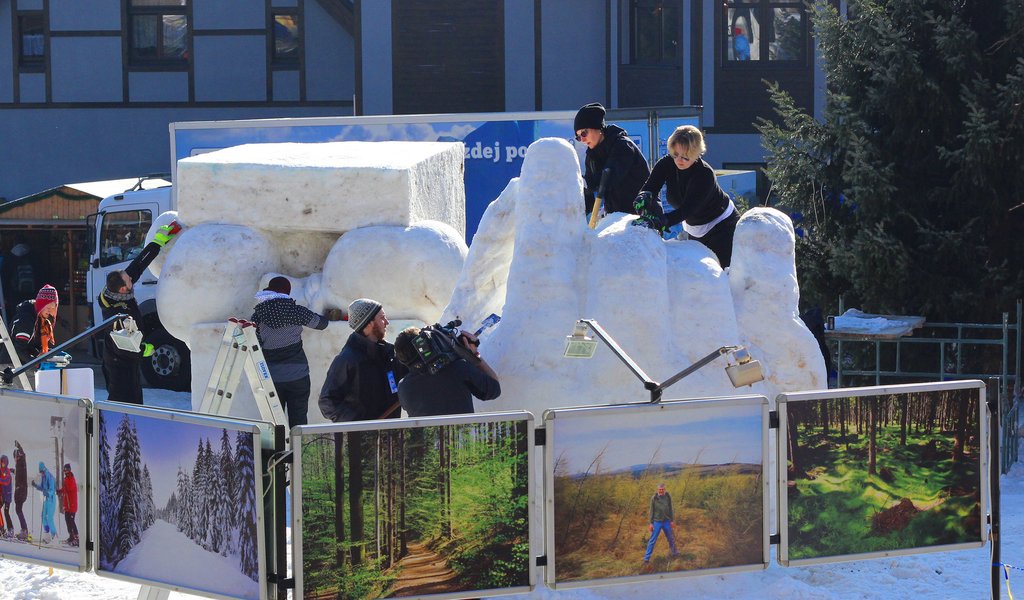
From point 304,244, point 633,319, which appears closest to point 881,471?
point 633,319

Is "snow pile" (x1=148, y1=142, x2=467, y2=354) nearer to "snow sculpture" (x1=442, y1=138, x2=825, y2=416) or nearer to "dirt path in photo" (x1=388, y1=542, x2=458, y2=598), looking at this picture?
"snow sculpture" (x1=442, y1=138, x2=825, y2=416)

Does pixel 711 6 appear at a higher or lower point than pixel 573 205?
higher

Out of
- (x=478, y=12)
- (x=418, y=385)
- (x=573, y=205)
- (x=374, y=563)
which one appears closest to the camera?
(x=374, y=563)

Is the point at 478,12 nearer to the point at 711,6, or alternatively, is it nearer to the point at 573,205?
the point at 711,6

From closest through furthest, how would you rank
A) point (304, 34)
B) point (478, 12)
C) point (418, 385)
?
point (418, 385) < point (478, 12) < point (304, 34)

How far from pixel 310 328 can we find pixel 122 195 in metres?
7.56

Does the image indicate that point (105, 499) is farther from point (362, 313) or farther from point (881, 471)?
point (881, 471)

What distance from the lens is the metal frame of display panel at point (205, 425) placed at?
4.22 metres

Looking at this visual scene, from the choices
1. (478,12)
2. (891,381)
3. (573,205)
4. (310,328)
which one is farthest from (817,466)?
(478,12)

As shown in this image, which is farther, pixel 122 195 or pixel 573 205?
pixel 122 195

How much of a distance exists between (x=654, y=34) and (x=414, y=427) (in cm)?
1797

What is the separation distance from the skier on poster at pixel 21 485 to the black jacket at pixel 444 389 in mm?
1608

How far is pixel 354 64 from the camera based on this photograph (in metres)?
21.6

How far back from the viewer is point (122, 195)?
14555 mm
